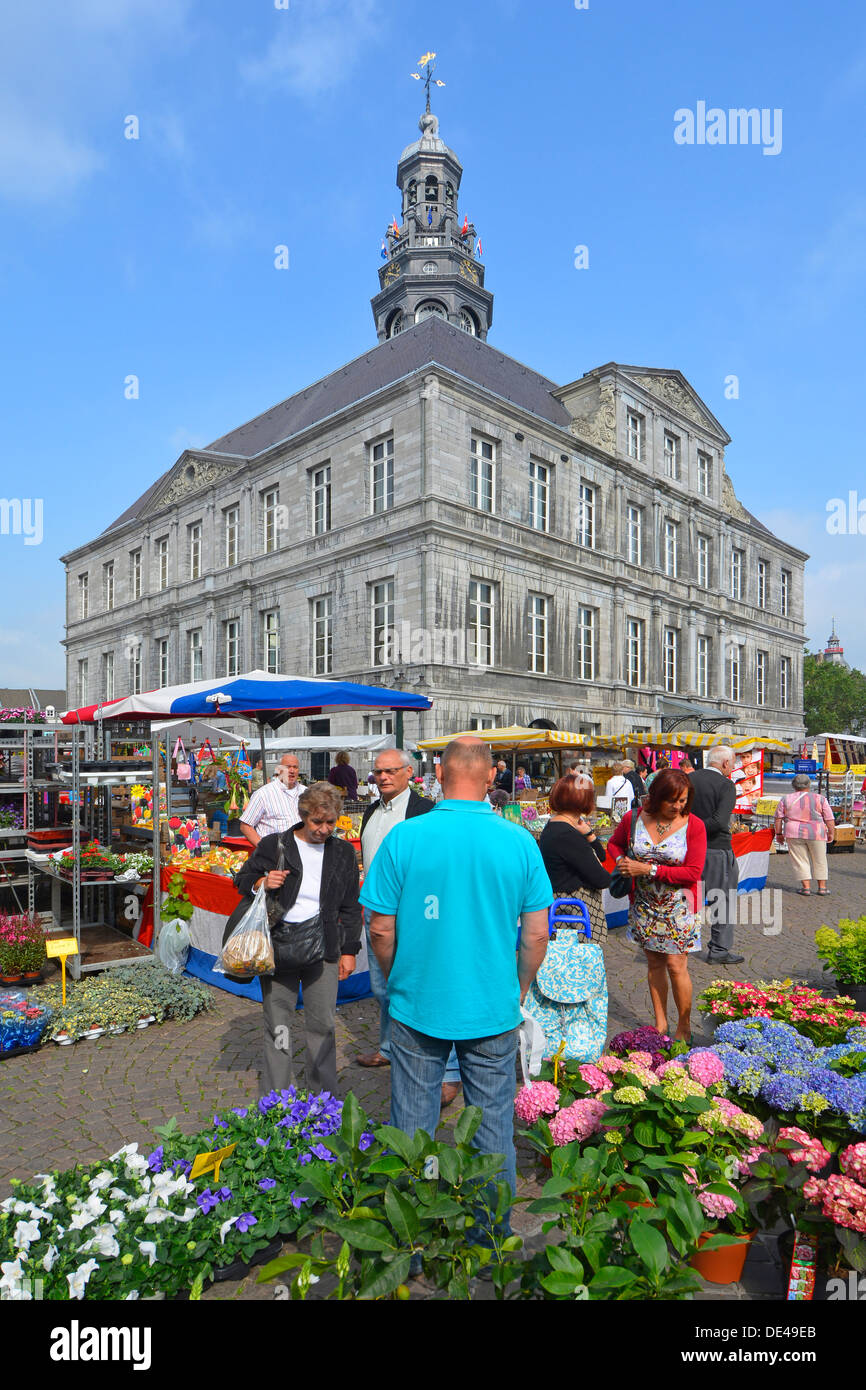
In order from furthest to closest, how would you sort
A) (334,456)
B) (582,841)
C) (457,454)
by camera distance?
1. (334,456)
2. (457,454)
3. (582,841)

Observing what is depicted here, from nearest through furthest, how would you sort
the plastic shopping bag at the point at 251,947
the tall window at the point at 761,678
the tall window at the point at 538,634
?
1. the plastic shopping bag at the point at 251,947
2. the tall window at the point at 538,634
3. the tall window at the point at 761,678

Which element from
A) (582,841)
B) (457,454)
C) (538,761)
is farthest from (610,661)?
(582,841)

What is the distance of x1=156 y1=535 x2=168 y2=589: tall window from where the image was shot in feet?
117

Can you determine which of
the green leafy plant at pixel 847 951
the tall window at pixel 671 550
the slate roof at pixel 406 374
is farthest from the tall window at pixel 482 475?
the green leafy plant at pixel 847 951

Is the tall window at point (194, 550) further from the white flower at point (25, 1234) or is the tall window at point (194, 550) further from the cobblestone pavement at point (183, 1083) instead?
the white flower at point (25, 1234)

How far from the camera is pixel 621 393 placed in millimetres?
30812

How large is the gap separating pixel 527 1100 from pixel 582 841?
186cm

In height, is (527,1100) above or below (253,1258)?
above

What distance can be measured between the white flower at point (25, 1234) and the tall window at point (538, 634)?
956 inches

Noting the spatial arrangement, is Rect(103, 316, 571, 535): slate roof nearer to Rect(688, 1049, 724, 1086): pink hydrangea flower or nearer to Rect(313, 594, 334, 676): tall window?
Rect(313, 594, 334, 676): tall window

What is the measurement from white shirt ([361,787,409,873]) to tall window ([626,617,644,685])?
26.6 metres

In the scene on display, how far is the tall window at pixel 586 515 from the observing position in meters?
28.7

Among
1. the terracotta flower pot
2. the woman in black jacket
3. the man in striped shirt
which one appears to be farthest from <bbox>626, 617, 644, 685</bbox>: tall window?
the terracotta flower pot
